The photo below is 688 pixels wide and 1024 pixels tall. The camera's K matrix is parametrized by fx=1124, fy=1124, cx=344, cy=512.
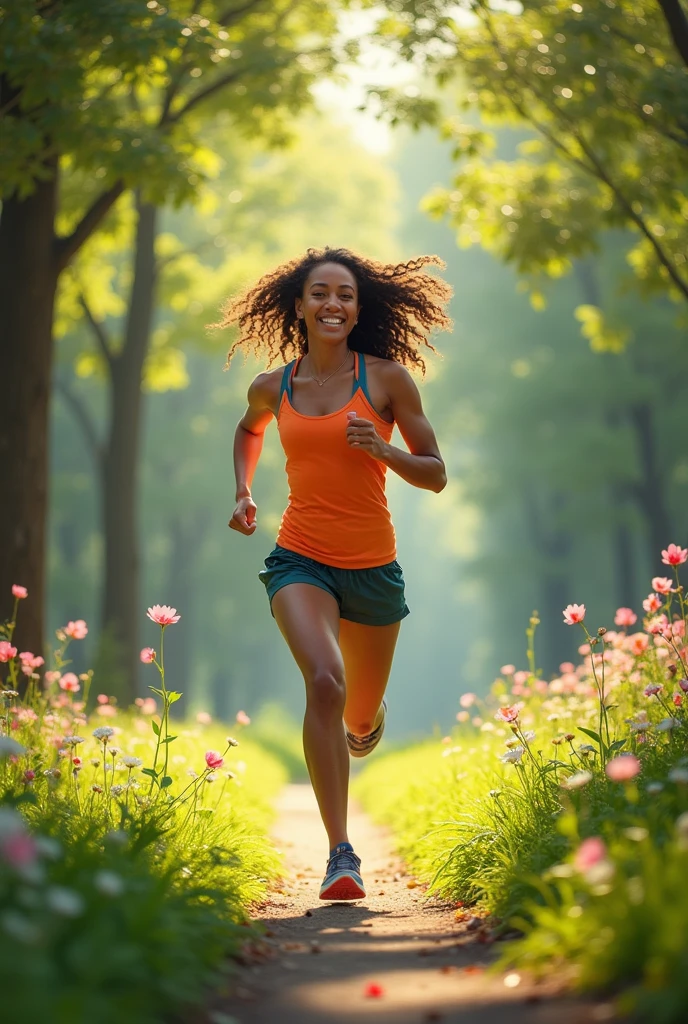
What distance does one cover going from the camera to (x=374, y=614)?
15.9 ft

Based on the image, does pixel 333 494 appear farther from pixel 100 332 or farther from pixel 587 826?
pixel 100 332

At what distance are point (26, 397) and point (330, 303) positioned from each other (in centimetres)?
312

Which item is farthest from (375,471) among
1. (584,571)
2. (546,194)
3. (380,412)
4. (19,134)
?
(584,571)

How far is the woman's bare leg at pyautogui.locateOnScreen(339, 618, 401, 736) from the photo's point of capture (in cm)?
493

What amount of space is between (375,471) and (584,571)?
22.1 metres

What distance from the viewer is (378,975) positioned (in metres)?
3.18

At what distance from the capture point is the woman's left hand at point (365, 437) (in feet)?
14.4

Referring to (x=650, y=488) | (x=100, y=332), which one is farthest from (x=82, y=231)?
(x=650, y=488)

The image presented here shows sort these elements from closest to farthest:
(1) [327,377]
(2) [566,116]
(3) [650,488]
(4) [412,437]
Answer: (4) [412,437] → (1) [327,377] → (2) [566,116] → (3) [650,488]

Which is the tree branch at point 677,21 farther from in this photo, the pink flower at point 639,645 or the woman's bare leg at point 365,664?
the woman's bare leg at point 365,664

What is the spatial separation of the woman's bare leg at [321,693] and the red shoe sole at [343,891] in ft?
0.50

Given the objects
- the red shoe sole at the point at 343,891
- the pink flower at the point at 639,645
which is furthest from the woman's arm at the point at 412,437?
the red shoe sole at the point at 343,891

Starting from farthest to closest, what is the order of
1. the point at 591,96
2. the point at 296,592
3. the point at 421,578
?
the point at 421,578 < the point at 591,96 < the point at 296,592

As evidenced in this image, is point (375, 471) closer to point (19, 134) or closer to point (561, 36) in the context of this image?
point (19, 134)
